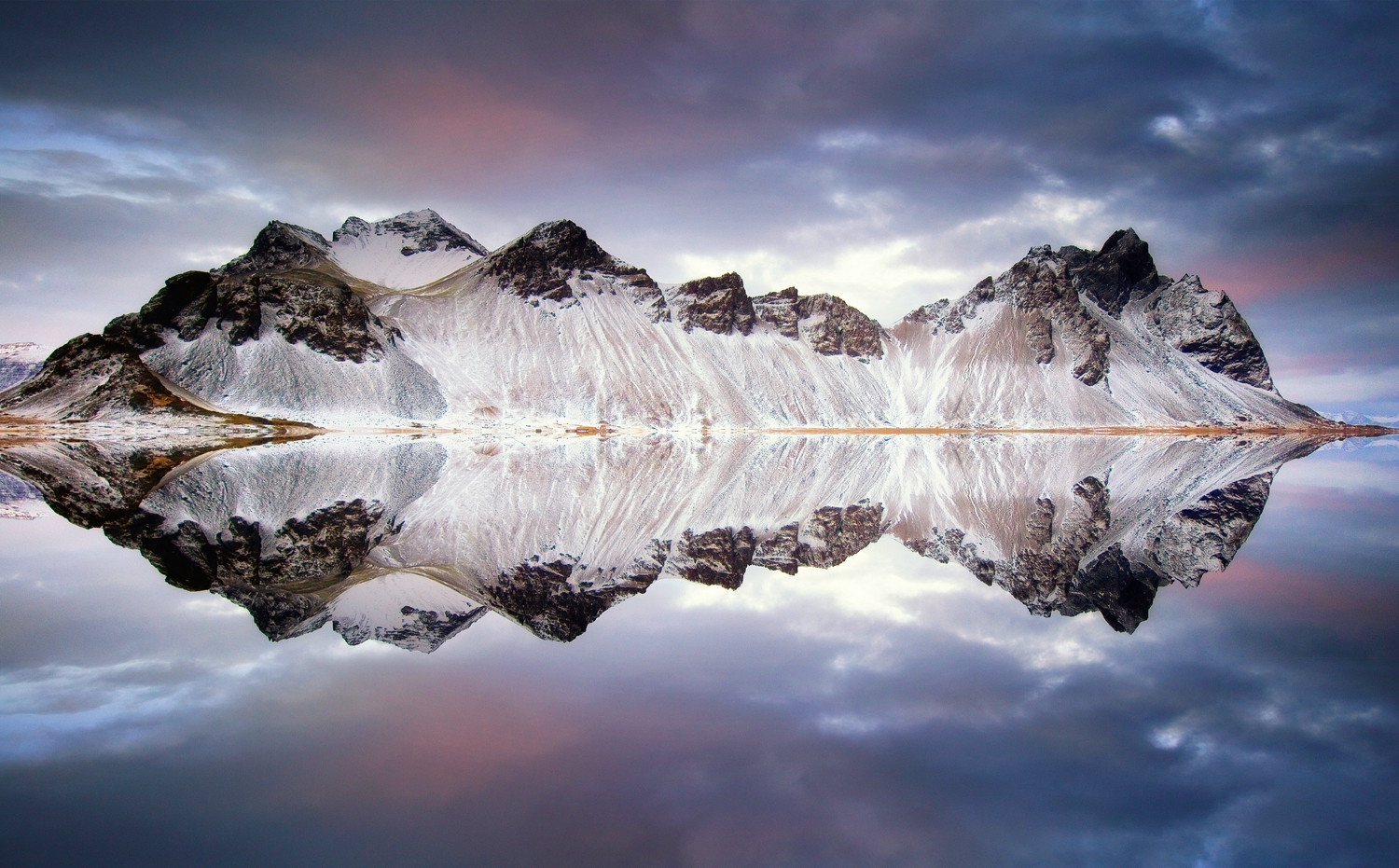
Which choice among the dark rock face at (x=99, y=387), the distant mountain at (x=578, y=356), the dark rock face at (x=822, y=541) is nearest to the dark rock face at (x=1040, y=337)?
the distant mountain at (x=578, y=356)

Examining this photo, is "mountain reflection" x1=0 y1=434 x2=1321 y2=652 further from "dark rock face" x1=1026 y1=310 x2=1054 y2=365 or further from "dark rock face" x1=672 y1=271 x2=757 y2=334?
"dark rock face" x1=1026 y1=310 x2=1054 y2=365

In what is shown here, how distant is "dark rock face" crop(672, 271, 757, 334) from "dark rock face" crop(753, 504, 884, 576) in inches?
5754

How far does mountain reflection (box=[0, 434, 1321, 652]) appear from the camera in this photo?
15336 mm

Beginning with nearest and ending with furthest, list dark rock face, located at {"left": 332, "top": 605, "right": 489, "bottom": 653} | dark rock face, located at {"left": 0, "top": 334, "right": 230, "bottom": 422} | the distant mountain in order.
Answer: dark rock face, located at {"left": 332, "top": 605, "right": 489, "bottom": 653} < dark rock face, located at {"left": 0, "top": 334, "right": 230, "bottom": 422} < the distant mountain

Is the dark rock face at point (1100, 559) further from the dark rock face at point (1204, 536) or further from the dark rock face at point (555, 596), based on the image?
the dark rock face at point (555, 596)

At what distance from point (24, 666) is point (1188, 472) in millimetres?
62048

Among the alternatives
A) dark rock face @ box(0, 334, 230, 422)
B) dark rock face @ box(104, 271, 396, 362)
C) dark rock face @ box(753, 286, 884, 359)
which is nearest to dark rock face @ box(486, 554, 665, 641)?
dark rock face @ box(0, 334, 230, 422)

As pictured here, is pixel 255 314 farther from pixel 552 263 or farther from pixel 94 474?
pixel 94 474

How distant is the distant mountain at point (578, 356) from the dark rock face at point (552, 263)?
48 centimetres

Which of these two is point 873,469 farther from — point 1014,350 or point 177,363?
point 1014,350

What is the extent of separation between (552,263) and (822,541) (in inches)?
6049

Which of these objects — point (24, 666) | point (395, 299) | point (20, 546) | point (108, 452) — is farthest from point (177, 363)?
point (24, 666)

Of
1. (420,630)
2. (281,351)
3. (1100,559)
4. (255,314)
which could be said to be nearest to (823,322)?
(281,351)

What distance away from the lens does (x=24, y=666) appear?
35.9 ft
